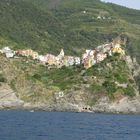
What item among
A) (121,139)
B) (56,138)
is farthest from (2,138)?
(121,139)

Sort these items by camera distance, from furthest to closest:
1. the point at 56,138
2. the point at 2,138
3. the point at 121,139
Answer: the point at 121,139 → the point at 56,138 → the point at 2,138

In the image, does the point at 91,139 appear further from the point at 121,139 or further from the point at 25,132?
the point at 25,132

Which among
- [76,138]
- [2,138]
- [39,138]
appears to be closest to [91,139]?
[76,138]

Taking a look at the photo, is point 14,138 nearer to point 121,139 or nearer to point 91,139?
point 91,139

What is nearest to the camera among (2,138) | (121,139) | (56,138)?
(2,138)

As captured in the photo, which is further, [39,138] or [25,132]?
[25,132]

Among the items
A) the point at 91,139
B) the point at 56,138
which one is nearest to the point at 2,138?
the point at 56,138

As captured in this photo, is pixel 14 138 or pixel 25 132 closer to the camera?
pixel 14 138

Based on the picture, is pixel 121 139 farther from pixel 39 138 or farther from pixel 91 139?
pixel 39 138

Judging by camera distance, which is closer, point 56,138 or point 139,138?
point 56,138
